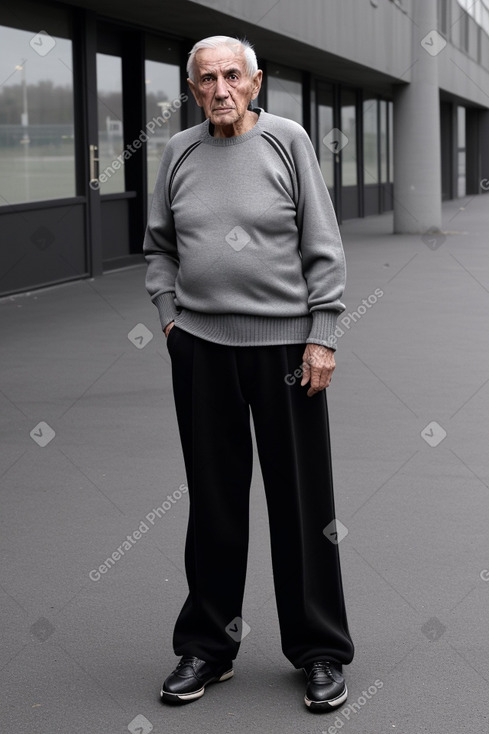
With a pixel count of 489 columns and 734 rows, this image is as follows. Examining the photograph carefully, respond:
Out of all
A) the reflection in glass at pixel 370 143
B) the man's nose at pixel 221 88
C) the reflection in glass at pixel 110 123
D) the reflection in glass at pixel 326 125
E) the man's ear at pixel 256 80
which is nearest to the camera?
the man's nose at pixel 221 88

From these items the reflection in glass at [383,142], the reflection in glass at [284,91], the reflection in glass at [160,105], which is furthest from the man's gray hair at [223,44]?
the reflection in glass at [383,142]

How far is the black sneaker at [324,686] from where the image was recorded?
331cm

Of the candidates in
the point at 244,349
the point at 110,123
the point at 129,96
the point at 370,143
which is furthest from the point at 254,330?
the point at 370,143

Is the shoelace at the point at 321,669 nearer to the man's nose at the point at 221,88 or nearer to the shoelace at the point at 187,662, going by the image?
the shoelace at the point at 187,662

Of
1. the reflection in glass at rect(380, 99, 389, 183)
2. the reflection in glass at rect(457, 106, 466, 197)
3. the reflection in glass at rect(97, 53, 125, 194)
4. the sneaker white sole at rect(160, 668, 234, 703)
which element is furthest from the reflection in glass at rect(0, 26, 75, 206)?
the reflection in glass at rect(457, 106, 466, 197)

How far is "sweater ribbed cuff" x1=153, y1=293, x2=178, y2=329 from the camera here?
347cm

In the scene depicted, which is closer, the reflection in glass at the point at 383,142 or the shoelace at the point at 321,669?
the shoelace at the point at 321,669

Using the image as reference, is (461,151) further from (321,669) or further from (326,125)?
(321,669)

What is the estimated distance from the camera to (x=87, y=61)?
1487 cm

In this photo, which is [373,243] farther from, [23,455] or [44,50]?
[23,455]

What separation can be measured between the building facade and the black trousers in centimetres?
994

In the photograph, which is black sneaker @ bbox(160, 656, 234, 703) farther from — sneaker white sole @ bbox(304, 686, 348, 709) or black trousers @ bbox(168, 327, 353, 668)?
sneaker white sole @ bbox(304, 686, 348, 709)

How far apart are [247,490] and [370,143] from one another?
29.2 meters

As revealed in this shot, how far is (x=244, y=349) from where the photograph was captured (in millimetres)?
3340
